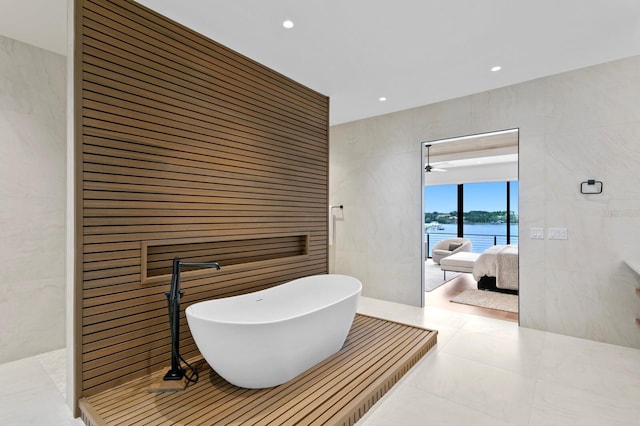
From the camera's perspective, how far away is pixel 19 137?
274 cm

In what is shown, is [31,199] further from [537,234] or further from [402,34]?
[537,234]

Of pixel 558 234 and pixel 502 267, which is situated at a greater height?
pixel 558 234

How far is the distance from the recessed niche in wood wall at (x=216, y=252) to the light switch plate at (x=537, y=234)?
257cm

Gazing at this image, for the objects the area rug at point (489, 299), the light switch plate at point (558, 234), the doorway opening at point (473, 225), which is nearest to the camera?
the light switch plate at point (558, 234)

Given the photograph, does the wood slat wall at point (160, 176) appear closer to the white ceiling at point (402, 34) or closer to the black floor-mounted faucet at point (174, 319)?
the black floor-mounted faucet at point (174, 319)

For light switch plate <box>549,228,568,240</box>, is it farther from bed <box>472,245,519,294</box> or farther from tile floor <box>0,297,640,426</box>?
bed <box>472,245,519,294</box>

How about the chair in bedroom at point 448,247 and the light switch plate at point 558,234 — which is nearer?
the light switch plate at point 558,234

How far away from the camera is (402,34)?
264 cm

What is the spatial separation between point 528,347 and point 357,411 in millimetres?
2083

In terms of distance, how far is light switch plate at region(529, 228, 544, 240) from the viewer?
3.48 meters

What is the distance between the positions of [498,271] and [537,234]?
1462 millimetres

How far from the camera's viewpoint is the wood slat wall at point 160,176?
2.03 metres

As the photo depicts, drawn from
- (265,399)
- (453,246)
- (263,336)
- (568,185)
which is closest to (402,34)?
(568,185)

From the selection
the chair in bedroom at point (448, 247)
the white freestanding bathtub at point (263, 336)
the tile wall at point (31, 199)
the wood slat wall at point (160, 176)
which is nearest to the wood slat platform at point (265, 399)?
the white freestanding bathtub at point (263, 336)
